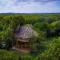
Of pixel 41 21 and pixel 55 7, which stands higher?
pixel 55 7

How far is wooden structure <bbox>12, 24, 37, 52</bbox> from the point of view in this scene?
184 centimetres

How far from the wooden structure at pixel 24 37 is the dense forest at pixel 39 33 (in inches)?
1.8

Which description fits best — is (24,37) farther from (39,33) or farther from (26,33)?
(39,33)

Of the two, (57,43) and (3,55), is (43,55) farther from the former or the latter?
(3,55)

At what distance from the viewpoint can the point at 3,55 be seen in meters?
1.82

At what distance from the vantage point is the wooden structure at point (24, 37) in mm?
1841

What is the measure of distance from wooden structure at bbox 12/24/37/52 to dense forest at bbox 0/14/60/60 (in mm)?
45

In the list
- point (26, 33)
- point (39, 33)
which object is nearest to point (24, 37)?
point (26, 33)

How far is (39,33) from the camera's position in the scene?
1.86 meters

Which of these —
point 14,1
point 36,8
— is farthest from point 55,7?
point 14,1

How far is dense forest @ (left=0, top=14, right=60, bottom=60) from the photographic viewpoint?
70.4 inches

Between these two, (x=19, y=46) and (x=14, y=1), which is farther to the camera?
(x=14, y=1)

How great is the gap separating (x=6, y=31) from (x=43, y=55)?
0.45 m

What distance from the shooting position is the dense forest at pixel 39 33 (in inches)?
70.4
